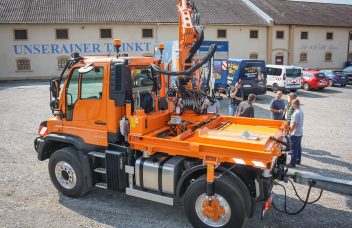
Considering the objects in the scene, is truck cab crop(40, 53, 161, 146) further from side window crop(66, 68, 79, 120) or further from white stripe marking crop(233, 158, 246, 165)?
white stripe marking crop(233, 158, 246, 165)

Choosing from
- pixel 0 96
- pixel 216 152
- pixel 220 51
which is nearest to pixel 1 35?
pixel 0 96

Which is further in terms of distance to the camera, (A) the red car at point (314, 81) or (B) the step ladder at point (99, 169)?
(A) the red car at point (314, 81)

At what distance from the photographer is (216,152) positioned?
518cm

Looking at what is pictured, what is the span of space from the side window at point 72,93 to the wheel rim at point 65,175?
0.98 m

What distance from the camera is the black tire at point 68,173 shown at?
6598 millimetres

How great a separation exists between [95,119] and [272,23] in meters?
34.0

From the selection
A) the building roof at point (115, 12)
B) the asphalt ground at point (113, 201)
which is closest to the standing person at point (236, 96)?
the asphalt ground at point (113, 201)

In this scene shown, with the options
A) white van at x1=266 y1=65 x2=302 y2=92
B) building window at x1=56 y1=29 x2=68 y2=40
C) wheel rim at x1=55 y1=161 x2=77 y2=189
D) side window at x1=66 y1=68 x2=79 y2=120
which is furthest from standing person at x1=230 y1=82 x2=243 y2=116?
building window at x1=56 y1=29 x2=68 y2=40

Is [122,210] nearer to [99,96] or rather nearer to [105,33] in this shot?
[99,96]

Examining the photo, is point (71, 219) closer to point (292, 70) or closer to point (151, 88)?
point (151, 88)

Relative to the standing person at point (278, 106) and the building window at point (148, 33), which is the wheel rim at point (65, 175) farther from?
the building window at point (148, 33)

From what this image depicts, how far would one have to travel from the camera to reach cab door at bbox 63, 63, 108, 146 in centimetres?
627

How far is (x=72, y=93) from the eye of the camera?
6590 millimetres

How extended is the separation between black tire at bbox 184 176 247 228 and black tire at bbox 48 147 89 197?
2.31 meters
